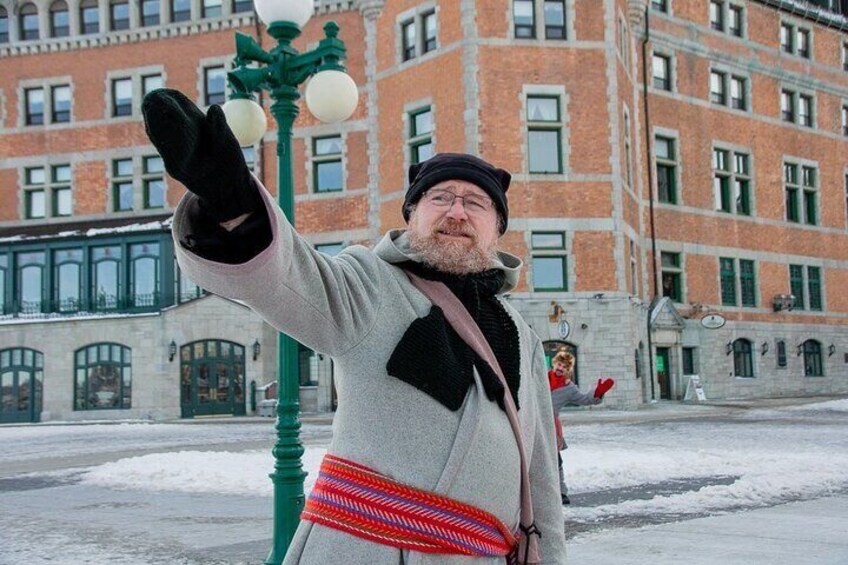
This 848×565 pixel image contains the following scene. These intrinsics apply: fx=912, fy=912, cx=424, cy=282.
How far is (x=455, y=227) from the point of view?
8.68 ft

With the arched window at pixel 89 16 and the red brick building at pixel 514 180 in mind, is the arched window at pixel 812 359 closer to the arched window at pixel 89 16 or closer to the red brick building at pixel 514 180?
the red brick building at pixel 514 180

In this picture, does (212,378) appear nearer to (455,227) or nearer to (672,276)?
(672,276)

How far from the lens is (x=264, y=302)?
2043 mm

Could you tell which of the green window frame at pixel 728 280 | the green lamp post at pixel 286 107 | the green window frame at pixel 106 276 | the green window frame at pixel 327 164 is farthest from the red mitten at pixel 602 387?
the green window frame at pixel 728 280

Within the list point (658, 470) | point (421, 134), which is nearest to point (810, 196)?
point (421, 134)

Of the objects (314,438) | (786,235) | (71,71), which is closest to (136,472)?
(314,438)

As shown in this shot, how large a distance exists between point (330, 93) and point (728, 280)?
27.7 metres

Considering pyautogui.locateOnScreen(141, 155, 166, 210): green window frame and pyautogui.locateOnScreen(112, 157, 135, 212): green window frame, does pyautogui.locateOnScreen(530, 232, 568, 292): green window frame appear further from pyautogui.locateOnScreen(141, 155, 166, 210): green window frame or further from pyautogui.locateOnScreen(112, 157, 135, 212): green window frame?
pyautogui.locateOnScreen(112, 157, 135, 212): green window frame

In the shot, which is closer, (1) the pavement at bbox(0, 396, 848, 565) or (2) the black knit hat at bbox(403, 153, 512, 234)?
(2) the black knit hat at bbox(403, 153, 512, 234)

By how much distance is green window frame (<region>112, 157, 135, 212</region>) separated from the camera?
33.0 metres

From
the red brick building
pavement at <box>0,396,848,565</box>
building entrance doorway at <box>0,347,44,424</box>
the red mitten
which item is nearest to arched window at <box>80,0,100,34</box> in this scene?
the red brick building

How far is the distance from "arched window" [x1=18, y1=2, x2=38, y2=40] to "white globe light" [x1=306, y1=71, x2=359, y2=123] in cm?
3043

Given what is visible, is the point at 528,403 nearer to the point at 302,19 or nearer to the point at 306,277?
the point at 306,277

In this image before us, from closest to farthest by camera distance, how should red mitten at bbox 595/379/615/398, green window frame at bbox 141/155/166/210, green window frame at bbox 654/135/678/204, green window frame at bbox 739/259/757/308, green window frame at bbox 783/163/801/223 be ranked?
red mitten at bbox 595/379/615/398 < green window frame at bbox 654/135/678/204 < green window frame at bbox 141/155/166/210 < green window frame at bbox 739/259/757/308 < green window frame at bbox 783/163/801/223
